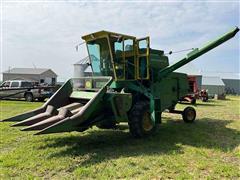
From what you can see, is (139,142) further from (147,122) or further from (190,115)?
(190,115)

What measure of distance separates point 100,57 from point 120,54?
709mm

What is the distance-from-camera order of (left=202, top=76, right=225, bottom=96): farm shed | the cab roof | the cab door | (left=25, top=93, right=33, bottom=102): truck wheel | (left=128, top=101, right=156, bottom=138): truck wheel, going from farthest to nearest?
(left=202, top=76, right=225, bottom=96): farm shed, (left=25, top=93, right=33, bottom=102): truck wheel, the cab door, the cab roof, (left=128, top=101, right=156, bottom=138): truck wheel

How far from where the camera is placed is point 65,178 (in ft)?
15.2

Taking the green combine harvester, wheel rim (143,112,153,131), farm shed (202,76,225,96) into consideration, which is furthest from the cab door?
farm shed (202,76,225,96)

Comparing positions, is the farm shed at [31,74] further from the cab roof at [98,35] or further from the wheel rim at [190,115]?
the cab roof at [98,35]

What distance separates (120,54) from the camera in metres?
8.14

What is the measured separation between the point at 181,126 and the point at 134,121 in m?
2.88

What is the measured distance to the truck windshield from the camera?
8.25m

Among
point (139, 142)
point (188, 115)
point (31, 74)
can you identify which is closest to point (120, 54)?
point (139, 142)

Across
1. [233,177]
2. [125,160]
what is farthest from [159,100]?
[233,177]

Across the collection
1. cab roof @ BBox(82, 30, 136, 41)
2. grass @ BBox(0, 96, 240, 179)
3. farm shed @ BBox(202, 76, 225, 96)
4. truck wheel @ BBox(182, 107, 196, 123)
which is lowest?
grass @ BBox(0, 96, 240, 179)

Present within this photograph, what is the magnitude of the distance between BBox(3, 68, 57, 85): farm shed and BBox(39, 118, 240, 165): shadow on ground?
4373 centimetres

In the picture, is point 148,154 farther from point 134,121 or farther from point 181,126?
point 181,126

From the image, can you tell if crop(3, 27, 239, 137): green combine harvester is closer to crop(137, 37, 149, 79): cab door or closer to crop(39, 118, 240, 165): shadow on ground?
crop(137, 37, 149, 79): cab door
